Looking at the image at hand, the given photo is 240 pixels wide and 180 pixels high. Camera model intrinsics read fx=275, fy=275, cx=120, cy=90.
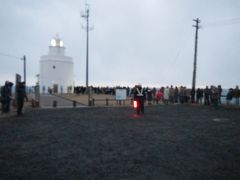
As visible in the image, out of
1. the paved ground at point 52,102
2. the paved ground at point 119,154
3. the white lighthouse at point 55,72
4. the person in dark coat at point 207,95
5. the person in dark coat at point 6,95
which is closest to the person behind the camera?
the paved ground at point 119,154

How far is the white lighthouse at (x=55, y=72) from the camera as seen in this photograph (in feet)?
187

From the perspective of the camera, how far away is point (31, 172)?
18.7ft

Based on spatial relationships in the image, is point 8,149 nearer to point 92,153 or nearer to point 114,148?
point 92,153

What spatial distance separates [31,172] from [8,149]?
255cm

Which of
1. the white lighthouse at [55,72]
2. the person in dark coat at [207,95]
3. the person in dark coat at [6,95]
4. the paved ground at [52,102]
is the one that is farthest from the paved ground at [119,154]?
the white lighthouse at [55,72]

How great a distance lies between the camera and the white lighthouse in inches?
2245

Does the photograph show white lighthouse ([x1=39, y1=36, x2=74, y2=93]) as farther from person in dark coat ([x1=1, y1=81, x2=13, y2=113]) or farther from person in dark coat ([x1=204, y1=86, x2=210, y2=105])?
person in dark coat ([x1=1, y1=81, x2=13, y2=113])

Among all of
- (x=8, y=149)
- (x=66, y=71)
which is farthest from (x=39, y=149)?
(x=66, y=71)

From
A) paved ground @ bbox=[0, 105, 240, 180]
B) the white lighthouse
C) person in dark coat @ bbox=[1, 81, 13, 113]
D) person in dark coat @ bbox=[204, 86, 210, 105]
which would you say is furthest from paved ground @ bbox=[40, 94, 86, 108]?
the white lighthouse

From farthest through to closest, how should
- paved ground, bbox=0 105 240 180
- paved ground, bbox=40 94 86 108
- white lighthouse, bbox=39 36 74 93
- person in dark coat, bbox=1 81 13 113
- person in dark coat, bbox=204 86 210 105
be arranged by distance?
white lighthouse, bbox=39 36 74 93, person in dark coat, bbox=204 86 210 105, paved ground, bbox=40 94 86 108, person in dark coat, bbox=1 81 13 113, paved ground, bbox=0 105 240 180

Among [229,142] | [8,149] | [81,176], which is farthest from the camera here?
[229,142]

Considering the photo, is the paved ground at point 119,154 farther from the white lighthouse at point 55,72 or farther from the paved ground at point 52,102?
the white lighthouse at point 55,72

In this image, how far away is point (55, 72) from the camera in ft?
187

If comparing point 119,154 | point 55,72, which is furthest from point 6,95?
point 55,72
